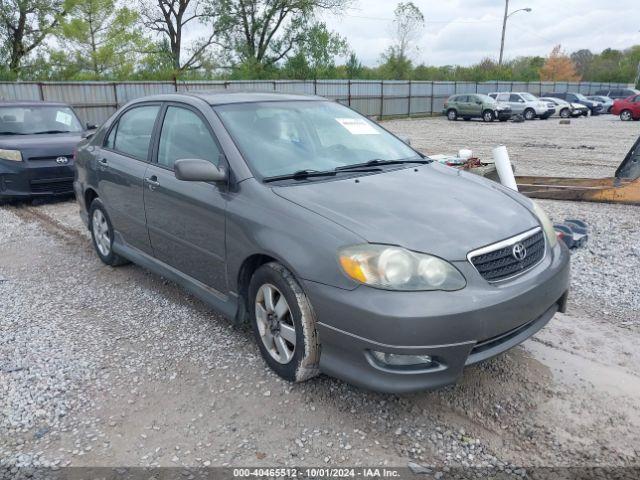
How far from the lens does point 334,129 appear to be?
3.91 metres

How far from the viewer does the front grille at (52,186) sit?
7.82 metres

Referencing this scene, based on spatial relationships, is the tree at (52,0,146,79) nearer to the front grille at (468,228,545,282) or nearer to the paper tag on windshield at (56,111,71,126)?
the paper tag on windshield at (56,111,71,126)

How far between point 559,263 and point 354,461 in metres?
1.63

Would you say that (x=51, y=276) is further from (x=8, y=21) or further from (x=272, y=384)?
Answer: (x=8, y=21)

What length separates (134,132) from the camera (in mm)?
4508

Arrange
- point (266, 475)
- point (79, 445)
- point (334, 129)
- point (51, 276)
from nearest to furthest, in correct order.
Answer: point (266, 475), point (79, 445), point (334, 129), point (51, 276)

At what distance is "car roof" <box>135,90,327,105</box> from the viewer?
12.5 ft

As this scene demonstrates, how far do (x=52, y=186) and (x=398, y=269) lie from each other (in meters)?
7.11

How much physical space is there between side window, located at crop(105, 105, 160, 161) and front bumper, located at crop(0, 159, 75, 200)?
11.4 ft

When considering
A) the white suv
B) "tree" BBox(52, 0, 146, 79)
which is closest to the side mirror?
"tree" BBox(52, 0, 146, 79)

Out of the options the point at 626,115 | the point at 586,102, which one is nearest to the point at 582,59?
the point at 586,102

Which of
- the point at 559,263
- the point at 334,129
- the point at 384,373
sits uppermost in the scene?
the point at 334,129

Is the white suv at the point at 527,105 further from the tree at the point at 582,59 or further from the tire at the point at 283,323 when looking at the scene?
the tree at the point at 582,59

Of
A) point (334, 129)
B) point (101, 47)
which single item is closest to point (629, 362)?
point (334, 129)
